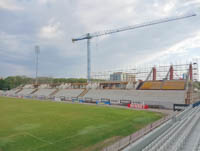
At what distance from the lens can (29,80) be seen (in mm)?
132500

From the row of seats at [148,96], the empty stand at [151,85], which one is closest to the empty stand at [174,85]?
the empty stand at [151,85]

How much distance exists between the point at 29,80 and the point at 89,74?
77605mm

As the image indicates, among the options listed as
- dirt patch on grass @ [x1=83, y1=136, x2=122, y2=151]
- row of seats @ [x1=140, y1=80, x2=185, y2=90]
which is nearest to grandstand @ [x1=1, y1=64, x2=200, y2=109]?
row of seats @ [x1=140, y1=80, x2=185, y2=90]

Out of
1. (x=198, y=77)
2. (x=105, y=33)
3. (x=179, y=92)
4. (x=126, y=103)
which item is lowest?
(x=126, y=103)

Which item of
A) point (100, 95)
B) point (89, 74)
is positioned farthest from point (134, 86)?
point (89, 74)

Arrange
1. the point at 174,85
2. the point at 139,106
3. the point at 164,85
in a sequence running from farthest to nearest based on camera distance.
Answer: the point at 164,85, the point at 174,85, the point at 139,106

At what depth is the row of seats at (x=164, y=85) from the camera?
42162 mm

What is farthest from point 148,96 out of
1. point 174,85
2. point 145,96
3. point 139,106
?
point 174,85

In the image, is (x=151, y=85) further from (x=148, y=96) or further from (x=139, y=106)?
(x=139, y=106)

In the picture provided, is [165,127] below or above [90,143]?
above

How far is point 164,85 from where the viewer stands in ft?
148

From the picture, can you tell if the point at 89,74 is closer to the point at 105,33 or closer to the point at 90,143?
the point at 105,33

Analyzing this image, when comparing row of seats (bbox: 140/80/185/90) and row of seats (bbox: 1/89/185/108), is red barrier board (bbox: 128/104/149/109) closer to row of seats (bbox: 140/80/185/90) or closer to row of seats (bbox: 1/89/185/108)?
row of seats (bbox: 1/89/185/108)

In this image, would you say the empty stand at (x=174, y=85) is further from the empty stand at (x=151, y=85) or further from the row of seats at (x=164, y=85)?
the empty stand at (x=151, y=85)
